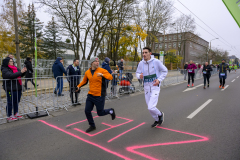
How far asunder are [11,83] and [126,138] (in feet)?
12.1

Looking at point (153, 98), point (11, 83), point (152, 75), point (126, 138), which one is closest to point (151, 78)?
point (152, 75)

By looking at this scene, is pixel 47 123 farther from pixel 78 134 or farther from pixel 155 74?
pixel 155 74

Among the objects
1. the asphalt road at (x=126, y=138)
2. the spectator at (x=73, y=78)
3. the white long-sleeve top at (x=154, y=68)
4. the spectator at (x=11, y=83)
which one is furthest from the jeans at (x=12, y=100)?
the white long-sleeve top at (x=154, y=68)

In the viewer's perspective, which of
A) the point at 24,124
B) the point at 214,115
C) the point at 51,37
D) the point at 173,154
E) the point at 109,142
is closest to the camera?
the point at 173,154

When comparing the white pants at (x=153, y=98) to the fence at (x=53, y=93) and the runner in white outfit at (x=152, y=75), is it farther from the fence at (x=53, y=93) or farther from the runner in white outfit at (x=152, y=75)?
the fence at (x=53, y=93)

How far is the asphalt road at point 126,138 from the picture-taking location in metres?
2.99

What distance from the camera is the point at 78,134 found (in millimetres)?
3916

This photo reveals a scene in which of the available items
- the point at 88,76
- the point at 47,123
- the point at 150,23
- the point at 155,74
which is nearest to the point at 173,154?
the point at 155,74

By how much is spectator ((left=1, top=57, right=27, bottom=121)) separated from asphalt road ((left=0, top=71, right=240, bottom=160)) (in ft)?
1.72

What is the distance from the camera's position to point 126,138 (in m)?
3.66

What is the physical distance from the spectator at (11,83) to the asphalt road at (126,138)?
526 mm

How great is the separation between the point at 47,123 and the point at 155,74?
11.1ft

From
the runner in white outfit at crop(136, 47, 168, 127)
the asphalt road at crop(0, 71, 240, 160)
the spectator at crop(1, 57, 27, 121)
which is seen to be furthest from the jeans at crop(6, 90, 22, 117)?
the runner in white outfit at crop(136, 47, 168, 127)

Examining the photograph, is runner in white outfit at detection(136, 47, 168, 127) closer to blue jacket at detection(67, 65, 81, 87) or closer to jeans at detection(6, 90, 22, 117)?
blue jacket at detection(67, 65, 81, 87)
